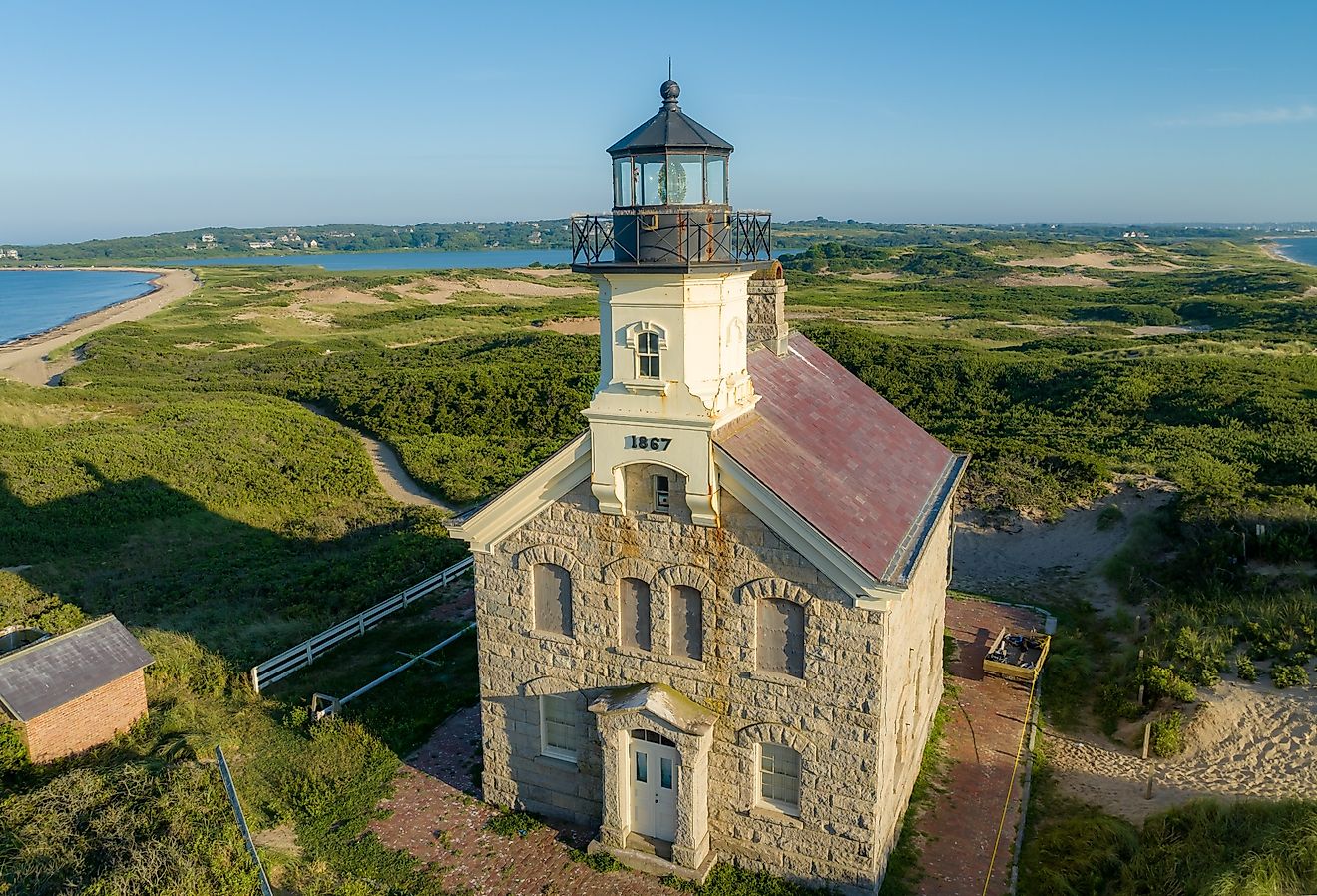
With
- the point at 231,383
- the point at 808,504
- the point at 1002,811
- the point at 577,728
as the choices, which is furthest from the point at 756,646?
the point at 231,383

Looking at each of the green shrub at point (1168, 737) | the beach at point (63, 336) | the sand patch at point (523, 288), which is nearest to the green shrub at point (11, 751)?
the green shrub at point (1168, 737)

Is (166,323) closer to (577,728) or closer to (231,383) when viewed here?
(231,383)

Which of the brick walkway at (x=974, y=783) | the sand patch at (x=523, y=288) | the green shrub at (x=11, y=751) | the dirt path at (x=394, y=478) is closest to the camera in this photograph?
the brick walkway at (x=974, y=783)

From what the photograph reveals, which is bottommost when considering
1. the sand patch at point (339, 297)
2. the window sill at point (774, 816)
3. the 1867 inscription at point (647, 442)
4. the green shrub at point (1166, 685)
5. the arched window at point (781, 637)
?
the green shrub at point (1166, 685)

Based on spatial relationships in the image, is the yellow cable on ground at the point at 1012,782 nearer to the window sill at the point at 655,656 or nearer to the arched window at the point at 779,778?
the arched window at the point at 779,778

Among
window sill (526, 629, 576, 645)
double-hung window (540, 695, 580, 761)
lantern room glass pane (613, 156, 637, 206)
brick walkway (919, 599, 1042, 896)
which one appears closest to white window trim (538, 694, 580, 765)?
double-hung window (540, 695, 580, 761)

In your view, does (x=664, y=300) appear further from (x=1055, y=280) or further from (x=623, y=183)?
(x=1055, y=280)
